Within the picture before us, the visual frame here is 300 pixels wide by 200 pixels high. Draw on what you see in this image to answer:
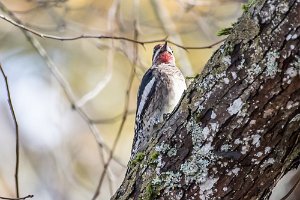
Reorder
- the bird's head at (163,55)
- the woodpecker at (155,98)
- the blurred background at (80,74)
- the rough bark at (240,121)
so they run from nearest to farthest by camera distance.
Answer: the rough bark at (240,121) → the woodpecker at (155,98) → the bird's head at (163,55) → the blurred background at (80,74)

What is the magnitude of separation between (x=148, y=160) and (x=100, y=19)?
4.04 meters

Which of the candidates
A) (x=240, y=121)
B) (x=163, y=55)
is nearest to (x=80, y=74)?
(x=163, y=55)

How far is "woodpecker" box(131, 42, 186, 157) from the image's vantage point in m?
3.10

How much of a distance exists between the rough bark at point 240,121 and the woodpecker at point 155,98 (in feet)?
3.39

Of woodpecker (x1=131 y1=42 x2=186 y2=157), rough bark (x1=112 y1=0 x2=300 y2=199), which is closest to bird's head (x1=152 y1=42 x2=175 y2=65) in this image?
woodpecker (x1=131 y1=42 x2=186 y2=157)

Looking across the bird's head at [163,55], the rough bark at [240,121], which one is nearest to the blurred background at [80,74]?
the bird's head at [163,55]

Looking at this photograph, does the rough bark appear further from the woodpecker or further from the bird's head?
the bird's head

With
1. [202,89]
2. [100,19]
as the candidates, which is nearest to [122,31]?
[100,19]

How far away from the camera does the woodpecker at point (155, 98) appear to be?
3.10 meters

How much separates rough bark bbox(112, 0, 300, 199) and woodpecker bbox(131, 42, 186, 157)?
1.03 meters

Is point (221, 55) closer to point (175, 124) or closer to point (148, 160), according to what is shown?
point (175, 124)

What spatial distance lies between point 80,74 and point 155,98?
400 cm

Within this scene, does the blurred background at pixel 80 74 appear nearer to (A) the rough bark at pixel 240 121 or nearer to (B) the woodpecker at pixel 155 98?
(B) the woodpecker at pixel 155 98

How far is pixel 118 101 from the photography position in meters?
7.27
